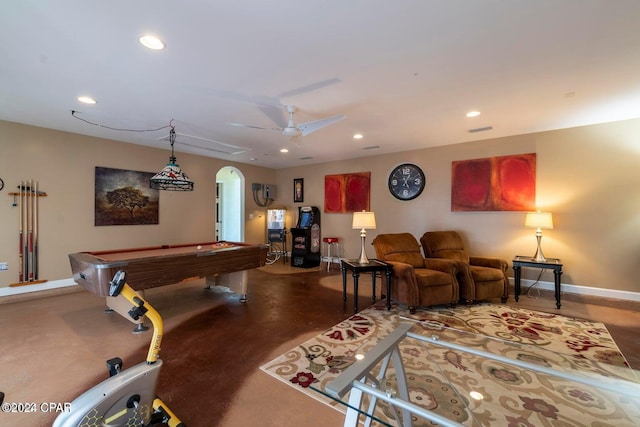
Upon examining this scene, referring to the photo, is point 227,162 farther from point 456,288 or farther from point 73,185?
point 456,288

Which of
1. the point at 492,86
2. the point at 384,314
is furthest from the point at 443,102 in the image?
the point at 384,314

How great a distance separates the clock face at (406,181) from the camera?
5.65 meters

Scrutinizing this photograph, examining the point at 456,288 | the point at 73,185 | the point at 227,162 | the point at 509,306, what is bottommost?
the point at 509,306

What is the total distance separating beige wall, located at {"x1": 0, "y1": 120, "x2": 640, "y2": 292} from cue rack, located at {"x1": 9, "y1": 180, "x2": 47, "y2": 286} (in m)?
0.08

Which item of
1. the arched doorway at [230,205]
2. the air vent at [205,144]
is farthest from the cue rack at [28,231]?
the arched doorway at [230,205]

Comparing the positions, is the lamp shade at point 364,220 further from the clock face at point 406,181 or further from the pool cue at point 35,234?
the pool cue at point 35,234

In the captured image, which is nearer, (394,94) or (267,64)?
(267,64)

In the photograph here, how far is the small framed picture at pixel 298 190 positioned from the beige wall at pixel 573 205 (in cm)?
325

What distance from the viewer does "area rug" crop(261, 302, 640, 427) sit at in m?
1.64

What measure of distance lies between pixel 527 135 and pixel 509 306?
9.33ft

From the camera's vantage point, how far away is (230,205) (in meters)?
7.76

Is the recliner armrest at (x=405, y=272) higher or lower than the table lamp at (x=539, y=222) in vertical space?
lower

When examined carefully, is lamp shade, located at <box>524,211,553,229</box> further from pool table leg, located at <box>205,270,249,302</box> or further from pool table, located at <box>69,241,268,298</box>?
pool table leg, located at <box>205,270,249,302</box>

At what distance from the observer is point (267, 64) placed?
251 cm
